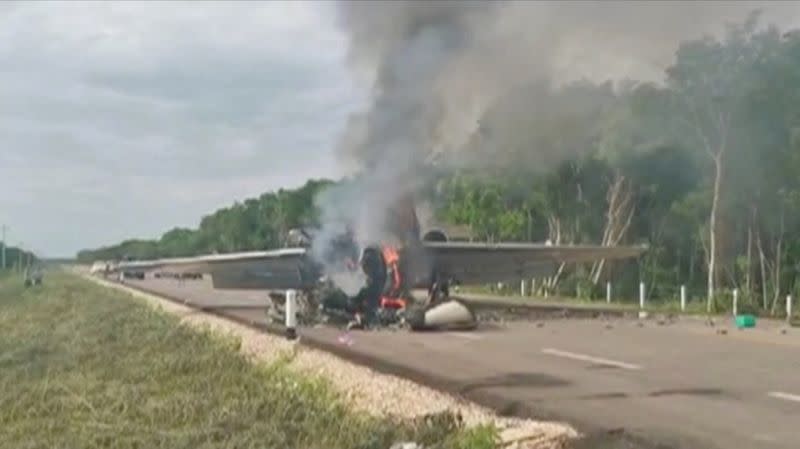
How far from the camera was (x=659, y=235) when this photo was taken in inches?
2173

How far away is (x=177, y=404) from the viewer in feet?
40.5

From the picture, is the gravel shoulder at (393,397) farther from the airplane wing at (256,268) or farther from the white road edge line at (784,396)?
the airplane wing at (256,268)

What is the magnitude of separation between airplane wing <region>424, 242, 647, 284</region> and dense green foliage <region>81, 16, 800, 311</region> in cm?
222

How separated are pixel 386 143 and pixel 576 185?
106ft

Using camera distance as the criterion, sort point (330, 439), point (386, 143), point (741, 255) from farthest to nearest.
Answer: point (741, 255) < point (386, 143) < point (330, 439)

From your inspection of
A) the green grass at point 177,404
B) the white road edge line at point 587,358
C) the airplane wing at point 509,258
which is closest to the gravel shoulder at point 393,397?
the green grass at point 177,404

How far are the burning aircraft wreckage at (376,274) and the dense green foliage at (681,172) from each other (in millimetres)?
1585

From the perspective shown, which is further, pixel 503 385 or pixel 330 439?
pixel 503 385

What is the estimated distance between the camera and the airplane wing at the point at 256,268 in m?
35.0

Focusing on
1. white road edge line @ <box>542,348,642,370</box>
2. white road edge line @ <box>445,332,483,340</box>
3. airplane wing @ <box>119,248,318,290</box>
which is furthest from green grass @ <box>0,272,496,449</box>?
airplane wing @ <box>119,248,318,290</box>

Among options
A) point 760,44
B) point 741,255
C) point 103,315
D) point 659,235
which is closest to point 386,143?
point 103,315

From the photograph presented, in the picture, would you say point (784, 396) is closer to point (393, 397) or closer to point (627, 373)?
point (627, 373)

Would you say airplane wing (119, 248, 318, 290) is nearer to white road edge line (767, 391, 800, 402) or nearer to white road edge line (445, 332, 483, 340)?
white road edge line (445, 332, 483, 340)

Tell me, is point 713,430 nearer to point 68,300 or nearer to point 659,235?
point 68,300
